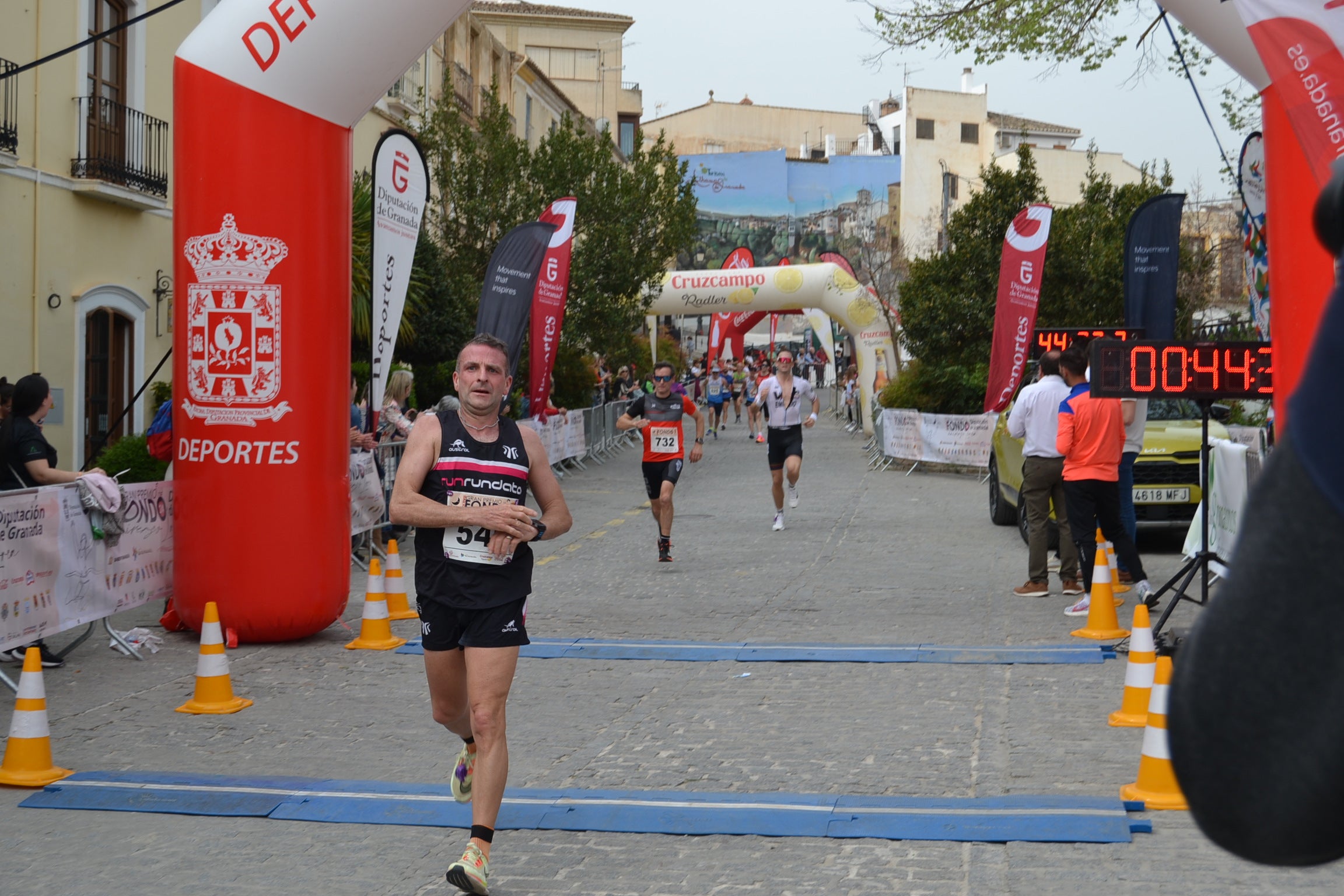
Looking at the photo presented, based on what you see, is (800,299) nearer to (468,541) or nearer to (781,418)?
(781,418)

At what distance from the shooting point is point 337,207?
9.27 m

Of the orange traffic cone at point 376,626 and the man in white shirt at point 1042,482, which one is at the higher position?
the man in white shirt at point 1042,482

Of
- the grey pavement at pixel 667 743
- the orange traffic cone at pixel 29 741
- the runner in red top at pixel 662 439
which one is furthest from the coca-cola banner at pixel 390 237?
the orange traffic cone at pixel 29 741

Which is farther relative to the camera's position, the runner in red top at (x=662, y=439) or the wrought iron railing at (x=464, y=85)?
the wrought iron railing at (x=464, y=85)

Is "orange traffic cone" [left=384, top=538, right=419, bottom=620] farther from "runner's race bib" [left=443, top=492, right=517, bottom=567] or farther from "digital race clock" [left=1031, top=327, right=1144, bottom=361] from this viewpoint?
"digital race clock" [left=1031, top=327, right=1144, bottom=361]

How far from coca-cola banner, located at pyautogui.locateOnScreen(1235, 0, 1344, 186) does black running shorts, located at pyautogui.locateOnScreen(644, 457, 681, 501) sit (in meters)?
8.01

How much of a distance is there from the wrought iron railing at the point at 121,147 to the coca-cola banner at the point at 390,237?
7.11m

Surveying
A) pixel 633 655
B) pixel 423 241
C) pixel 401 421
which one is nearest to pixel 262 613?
pixel 633 655

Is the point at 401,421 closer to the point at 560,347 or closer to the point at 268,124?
the point at 268,124

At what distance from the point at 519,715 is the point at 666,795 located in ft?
5.56

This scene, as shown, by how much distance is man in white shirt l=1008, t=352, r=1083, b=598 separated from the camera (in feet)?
36.2

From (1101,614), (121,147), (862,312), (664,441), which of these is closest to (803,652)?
(1101,614)

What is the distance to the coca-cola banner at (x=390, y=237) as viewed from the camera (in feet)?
39.5

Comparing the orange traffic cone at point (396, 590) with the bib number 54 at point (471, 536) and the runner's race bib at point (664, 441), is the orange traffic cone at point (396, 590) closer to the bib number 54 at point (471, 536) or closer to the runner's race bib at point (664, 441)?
the runner's race bib at point (664, 441)
